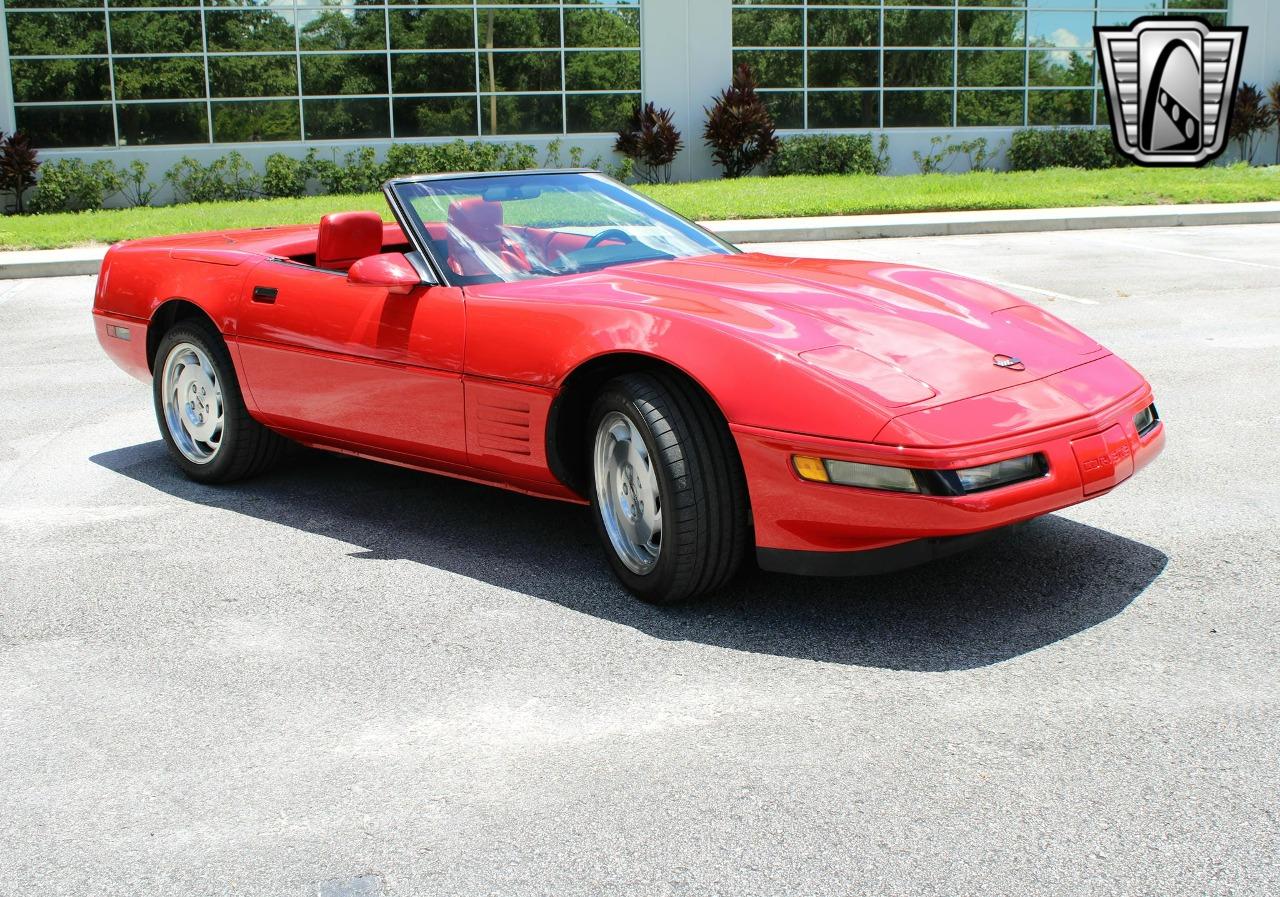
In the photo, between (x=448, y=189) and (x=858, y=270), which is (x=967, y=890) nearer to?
(x=858, y=270)

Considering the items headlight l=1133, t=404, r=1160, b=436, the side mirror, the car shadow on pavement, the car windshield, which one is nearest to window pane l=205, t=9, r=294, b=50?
the car shadow on pavement

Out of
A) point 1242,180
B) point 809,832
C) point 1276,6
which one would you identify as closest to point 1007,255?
point 1242,180

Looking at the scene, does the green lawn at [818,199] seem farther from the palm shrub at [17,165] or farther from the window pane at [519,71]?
the window pane at [519,71]

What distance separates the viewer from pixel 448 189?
5.49m

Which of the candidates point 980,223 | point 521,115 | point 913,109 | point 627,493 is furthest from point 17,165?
point 627,493

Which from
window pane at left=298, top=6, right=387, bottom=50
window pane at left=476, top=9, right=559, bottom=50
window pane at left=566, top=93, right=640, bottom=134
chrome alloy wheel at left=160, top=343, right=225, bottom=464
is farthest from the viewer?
window pane at left=566, top=93, right=640, bottom=134

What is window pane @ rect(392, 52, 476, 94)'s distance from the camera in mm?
25984

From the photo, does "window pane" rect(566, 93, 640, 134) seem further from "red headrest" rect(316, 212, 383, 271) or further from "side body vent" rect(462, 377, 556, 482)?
"side body vent" rect(462, 377, 556, 482)

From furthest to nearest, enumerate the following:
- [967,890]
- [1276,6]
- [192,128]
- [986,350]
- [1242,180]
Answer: [1276,6] < [192,128] < [1242,180] < [986,350] < [967,890]

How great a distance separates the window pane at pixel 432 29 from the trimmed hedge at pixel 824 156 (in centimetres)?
599

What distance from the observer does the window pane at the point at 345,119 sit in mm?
25703

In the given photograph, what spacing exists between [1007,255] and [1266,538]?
1014 centimetres

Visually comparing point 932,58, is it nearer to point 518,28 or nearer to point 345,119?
point 518,28

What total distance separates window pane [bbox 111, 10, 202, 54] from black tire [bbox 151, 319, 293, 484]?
67.9ft
